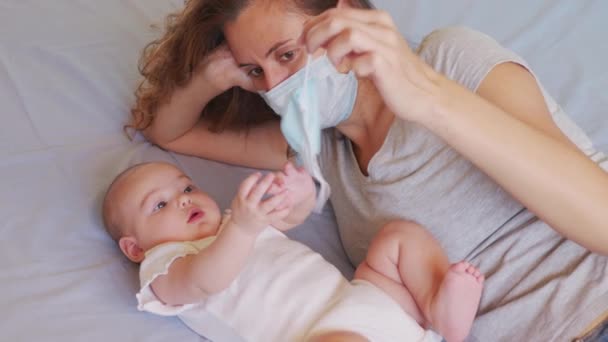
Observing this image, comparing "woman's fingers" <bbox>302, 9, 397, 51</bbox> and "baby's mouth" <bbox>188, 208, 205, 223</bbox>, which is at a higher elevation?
"woman's fingers" <bbox>302, 9, 397, 51</bbox>

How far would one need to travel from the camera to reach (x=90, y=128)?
163 cm

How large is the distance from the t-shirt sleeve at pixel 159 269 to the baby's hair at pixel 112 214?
101mm

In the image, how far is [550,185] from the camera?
3.39 ft

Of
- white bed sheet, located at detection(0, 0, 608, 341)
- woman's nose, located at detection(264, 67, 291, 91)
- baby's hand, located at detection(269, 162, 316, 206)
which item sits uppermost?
woman's nose, located at detection(264, 67, 291, 91)

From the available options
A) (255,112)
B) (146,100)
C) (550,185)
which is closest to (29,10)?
(146,100)

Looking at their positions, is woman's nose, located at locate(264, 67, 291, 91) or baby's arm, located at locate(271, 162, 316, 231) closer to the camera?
baby's arm, located at locate(271, 162, 316, 231)

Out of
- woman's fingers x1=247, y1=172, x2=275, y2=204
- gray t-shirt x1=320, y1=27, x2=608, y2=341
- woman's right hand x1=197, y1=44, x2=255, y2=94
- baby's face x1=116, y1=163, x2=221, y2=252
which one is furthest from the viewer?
woman's right hand x1=197, y1=44, x2=255, y2=94

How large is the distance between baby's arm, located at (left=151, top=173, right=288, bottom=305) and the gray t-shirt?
30cm

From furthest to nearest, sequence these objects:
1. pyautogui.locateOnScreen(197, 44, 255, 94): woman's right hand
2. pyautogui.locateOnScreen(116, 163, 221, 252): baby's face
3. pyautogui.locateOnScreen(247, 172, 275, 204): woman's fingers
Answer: pyautogui.locateOnScreen(197, 44, 255, 94): woman's right hand
pyautogui.locateOnScreen(116, 163, 221, 252): baby's face
pyautogui.locateOnScreen(247, 172, 275, 204): woman's fingers

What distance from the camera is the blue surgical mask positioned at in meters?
1.06

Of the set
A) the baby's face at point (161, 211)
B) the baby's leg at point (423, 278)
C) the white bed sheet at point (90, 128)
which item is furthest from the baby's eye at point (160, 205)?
the baby's leg at point (423, 278)

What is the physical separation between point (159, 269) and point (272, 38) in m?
0.42

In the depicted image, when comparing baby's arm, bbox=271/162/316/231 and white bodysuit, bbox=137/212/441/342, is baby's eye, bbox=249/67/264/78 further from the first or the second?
white bodysuit, bbox=137/212/441/342

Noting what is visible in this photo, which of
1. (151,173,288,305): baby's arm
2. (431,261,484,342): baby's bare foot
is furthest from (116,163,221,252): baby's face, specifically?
(431,261,484,342): baby's bare foot
